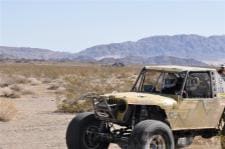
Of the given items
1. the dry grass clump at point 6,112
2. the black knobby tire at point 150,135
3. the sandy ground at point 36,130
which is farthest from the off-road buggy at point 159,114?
the dry grass clump at point 6,112

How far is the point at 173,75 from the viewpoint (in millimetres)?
11570

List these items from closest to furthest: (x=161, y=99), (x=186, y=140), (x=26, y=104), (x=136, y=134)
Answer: (x=136, y=134) → (x=161, y=99) → (x=186, y=140) → (x=26, y=104)

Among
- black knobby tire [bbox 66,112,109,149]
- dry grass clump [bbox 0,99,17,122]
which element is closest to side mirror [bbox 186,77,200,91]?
black knobby tire [bbox 66,112,109,149]

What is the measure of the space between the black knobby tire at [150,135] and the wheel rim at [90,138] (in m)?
1.63

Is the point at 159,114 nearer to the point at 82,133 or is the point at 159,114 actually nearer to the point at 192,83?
the point at 192,83

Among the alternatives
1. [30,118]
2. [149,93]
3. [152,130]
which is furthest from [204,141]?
[30,118]

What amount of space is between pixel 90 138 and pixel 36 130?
17.5 ft

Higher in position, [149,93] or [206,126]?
[149,93]

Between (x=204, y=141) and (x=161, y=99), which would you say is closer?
(x=161, y=99)

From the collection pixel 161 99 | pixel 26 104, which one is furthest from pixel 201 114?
pixel 26 104

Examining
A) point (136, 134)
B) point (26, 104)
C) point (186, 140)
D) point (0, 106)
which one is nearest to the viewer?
point (136, 134)

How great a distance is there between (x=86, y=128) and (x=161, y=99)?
176 centimetres

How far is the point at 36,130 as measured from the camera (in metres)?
16.4

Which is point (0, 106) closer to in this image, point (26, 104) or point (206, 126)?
point (26, 104)
